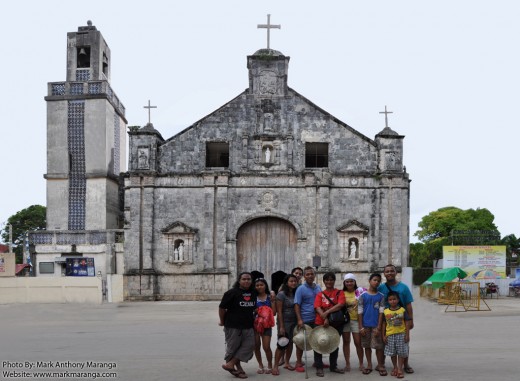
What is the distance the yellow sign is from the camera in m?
30.6

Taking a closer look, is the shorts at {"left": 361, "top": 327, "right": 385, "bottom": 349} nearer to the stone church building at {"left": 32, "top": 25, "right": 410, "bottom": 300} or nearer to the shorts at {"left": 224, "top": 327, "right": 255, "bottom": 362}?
the shorts at {"left": 224, "top": 327, "right": 255, "bottom": 362}

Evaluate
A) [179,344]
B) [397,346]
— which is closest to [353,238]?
[179,344]

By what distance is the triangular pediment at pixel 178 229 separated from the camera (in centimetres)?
2880

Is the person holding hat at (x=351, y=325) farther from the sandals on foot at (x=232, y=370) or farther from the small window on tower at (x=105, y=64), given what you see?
the small window on tower at (x=105, y=64)

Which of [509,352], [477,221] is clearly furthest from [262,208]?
[477,221]

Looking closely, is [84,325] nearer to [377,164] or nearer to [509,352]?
[509,352]

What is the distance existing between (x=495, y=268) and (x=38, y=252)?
2245cm

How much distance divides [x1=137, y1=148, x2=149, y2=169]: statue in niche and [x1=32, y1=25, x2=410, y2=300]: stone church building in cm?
5

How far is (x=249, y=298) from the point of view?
401 inches

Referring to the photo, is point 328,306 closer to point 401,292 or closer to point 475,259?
point 401,292

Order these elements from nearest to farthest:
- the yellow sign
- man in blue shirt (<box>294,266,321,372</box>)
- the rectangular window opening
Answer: man in blue shirt (<box>294,266,321,372</box>)
the yellow sign
the rectangular window opening

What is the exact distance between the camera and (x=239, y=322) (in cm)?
1008

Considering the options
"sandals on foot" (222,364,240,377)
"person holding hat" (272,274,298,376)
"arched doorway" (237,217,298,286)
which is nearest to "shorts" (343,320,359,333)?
"person holding hat" (272,274,298,376)

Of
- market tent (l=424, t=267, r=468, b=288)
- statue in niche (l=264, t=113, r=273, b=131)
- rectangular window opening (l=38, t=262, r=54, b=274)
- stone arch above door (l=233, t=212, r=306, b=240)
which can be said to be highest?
statue in niche (l=264, t=113, r=273, b=131)
